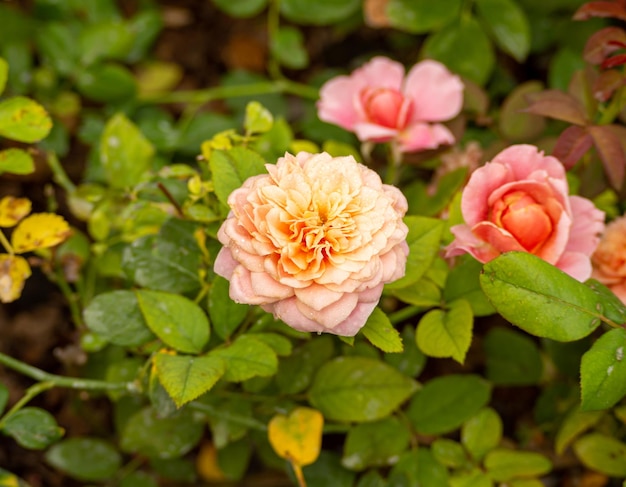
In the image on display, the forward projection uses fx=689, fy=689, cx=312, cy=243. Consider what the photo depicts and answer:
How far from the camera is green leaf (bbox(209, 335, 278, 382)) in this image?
95 centimetres

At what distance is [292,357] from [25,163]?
531 mm

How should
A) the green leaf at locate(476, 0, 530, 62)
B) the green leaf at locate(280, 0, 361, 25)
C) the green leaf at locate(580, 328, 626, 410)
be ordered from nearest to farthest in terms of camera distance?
the green leaf at locate(580, 328, 626, 410)
the green leaf at locate(476, 0, 530, 62)
the green leaf at locate(280, 0, 361, 25)

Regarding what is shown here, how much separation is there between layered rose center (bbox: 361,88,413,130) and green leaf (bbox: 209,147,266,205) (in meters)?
0.29

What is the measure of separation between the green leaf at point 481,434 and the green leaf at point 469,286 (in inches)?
10.2

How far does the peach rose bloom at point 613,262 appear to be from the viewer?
1.04m

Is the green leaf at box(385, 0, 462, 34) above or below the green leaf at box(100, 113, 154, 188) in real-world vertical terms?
above

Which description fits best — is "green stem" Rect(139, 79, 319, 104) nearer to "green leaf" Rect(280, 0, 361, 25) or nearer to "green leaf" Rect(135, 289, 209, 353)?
"green leaf" Rect(280, 0, 361, 25)

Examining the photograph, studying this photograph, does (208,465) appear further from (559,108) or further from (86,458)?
(559,108)

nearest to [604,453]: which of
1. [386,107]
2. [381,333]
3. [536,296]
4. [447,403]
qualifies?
[447,403]

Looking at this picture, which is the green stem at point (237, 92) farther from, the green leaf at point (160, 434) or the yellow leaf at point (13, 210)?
the green leaf at point (160, 434)

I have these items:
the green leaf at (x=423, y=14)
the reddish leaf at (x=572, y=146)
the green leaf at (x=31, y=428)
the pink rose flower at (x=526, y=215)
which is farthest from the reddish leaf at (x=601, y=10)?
the green leaf at (x=31, y=428)

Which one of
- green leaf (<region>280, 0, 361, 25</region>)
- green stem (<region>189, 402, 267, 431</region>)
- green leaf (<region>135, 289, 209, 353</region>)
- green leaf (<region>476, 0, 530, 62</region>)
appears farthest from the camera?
green leaf (<region>280, 0, 361, 25</region>)

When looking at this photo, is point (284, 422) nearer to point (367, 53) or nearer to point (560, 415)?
point (560, 415)

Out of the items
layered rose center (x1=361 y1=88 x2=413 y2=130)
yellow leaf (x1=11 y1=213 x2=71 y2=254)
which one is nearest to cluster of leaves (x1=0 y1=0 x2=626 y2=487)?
yellow leaf (x1=11 y1=213 x2=71 y2=254)
